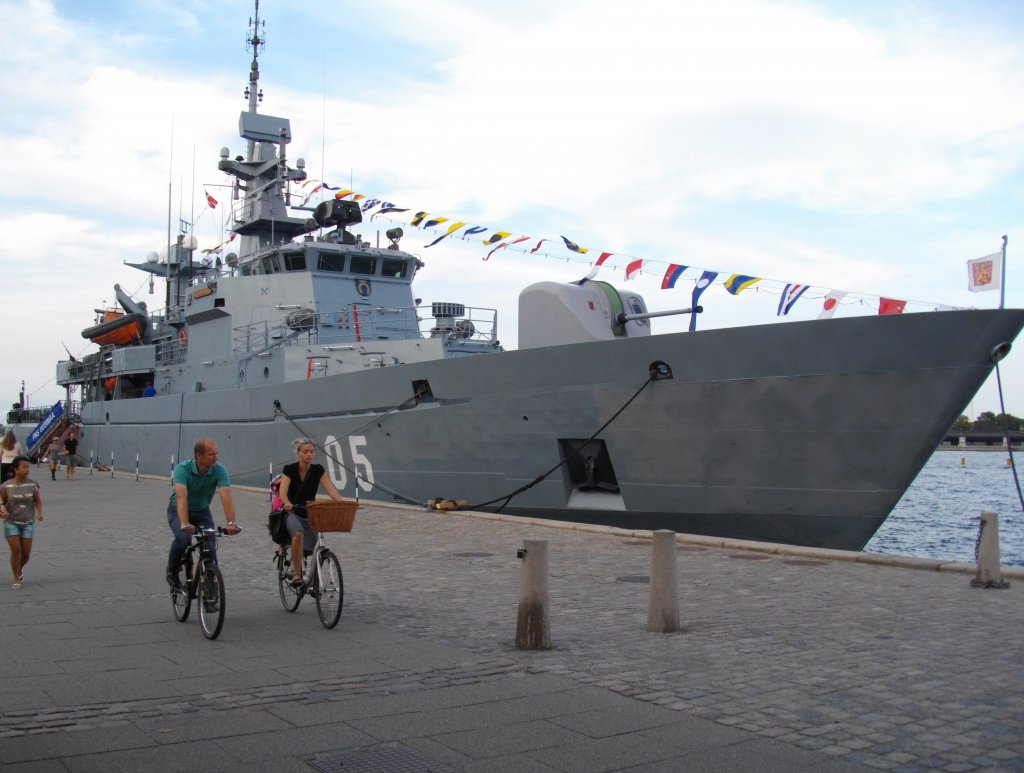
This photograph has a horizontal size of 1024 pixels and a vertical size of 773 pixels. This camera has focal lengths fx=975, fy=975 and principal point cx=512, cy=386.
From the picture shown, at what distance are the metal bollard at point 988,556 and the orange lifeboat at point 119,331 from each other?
28.5 metres

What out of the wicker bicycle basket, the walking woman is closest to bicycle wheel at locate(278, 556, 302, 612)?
the wicker bicycle basket

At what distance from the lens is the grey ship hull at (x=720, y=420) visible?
436 inches

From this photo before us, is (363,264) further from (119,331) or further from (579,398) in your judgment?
(119,331)

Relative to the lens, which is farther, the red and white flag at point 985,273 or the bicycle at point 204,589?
the red and white flag at point 985,273

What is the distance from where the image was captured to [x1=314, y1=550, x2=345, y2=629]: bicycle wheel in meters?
6.72

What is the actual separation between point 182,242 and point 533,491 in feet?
71.5

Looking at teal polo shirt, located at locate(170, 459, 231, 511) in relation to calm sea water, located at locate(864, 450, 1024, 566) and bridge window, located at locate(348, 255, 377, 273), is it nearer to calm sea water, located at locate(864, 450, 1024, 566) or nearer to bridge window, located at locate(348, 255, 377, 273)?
calm sea water, located at locate(864, 450, 1024, 566)

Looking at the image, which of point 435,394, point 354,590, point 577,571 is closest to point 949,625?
point 577,571

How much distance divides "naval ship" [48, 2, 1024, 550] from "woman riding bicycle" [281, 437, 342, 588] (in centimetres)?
622

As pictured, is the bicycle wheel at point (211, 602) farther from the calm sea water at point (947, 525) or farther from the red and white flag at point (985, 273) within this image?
the calm sea water at point (947, 525)

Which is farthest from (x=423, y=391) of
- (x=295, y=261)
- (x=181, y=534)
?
(x=181, y=534)

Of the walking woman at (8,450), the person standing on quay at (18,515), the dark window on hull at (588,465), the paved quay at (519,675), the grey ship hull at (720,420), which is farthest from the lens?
Result: the walking woman at (8,450)

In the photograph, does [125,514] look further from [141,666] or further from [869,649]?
[869,649]

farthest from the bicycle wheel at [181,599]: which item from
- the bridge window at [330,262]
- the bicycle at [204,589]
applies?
the bridge window at [330,262]
